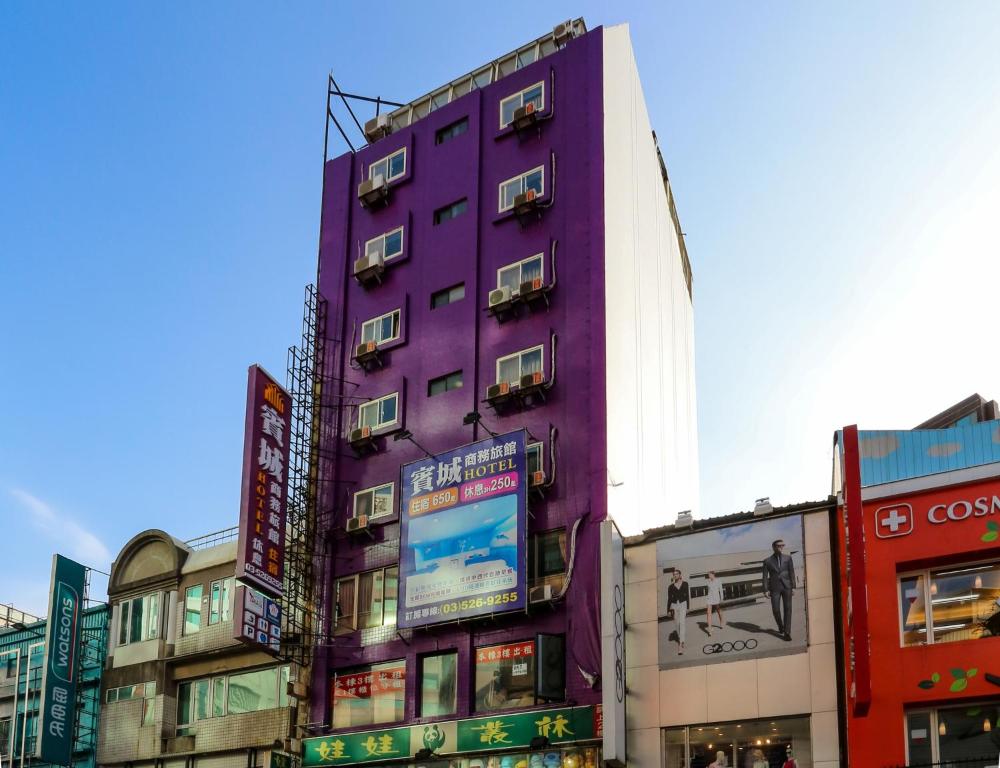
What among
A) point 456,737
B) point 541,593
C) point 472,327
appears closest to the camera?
point 456,737

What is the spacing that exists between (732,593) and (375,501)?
14.3 m

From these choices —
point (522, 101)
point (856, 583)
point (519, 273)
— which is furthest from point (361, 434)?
point (856, 583)

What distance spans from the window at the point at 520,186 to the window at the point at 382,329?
225 inches

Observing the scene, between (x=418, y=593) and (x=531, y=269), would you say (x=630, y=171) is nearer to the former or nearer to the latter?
(x=531, y=269)

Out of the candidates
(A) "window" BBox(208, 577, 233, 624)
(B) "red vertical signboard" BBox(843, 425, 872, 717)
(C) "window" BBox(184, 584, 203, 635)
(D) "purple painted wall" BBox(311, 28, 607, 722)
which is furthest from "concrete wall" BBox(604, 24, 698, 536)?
(C) "window" BBox(184, 584, 203, 635)

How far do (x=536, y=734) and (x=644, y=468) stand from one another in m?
11.9

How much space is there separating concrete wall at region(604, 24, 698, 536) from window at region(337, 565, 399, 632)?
27.4ft

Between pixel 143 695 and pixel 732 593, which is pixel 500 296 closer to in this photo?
pixel 732 593

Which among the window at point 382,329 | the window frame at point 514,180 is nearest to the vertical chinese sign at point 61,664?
the window at point 382,329

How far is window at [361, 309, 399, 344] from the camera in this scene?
4734cm

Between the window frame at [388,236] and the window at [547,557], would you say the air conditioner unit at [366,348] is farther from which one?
the window at [547,557]

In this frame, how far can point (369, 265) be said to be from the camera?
48.4m

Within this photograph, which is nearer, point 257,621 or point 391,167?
point 257,621

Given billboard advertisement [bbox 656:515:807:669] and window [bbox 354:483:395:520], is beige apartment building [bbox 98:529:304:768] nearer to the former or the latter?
window [bbox 354:483:395:520]
